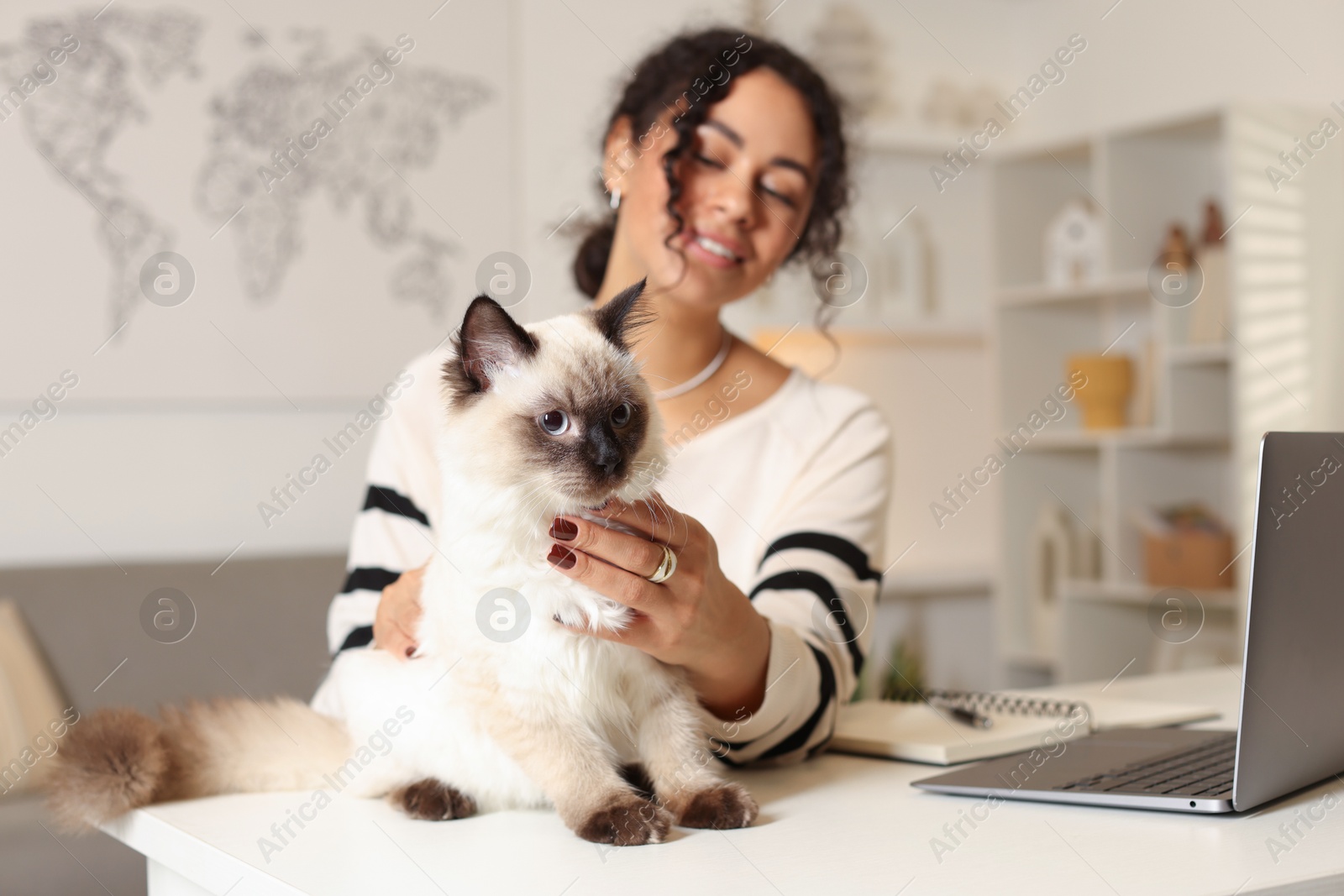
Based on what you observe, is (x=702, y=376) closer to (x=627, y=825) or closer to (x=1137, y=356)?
(x=627, y=825)

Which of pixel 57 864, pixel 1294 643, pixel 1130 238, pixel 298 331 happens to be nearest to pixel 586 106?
pixel 298 331

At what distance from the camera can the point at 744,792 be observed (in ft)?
3.45

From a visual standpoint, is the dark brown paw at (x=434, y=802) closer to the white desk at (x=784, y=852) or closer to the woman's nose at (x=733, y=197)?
the white desk at (x=784, y=852)

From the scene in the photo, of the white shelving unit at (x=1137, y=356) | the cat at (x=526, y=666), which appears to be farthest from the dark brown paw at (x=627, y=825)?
the white shelving unit at (x=1137, y=356)

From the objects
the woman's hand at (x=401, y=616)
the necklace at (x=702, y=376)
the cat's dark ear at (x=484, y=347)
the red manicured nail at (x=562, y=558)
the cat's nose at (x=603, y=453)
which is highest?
the necklace at (x=702, y=376)

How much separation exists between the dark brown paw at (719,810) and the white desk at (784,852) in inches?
0.4

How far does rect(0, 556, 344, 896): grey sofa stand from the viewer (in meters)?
2.78

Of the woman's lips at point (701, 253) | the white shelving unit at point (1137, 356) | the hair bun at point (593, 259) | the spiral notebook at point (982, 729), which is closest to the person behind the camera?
the spiral notebook at point (982, 729)

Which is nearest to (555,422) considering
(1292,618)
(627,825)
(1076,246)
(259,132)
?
(627,825)

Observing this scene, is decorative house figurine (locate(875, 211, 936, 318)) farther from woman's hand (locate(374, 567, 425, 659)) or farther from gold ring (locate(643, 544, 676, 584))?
gold ring (locate(643, 544, 676, 584))

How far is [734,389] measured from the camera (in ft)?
5.97

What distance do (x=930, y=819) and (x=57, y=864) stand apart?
207cm

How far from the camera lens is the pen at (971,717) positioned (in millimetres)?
1417

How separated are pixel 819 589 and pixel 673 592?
0.40 m
